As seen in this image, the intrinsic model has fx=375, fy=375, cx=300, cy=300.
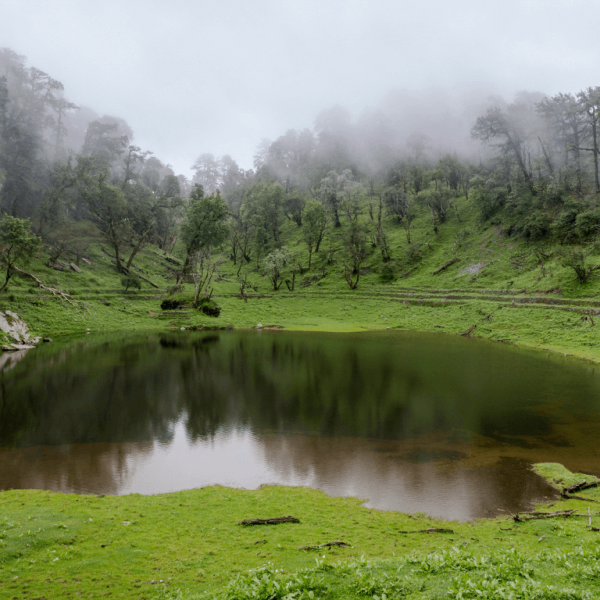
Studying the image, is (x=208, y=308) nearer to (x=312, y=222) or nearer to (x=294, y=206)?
(x=312, y=222)

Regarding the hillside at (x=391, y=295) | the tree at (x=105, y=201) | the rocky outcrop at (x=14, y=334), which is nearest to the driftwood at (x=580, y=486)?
the hillside at (x=391, y=295)

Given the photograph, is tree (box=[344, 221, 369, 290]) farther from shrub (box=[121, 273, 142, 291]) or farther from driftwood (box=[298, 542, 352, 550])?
driftwood (box=[298, 542, 352, 550])

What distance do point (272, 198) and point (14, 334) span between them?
7330cm

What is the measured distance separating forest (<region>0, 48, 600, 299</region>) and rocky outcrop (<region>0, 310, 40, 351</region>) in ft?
21.5

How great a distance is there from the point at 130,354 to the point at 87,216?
208 ft

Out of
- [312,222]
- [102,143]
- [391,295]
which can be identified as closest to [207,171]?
[102,143]

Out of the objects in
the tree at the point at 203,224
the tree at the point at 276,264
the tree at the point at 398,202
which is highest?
the tree at the point at 398,202

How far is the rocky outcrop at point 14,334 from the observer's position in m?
34.5

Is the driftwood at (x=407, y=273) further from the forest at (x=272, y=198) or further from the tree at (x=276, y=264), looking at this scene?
the tree at (x=276, y=264)

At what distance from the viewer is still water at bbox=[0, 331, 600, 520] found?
13.3 meters

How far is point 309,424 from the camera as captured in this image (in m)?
18.7

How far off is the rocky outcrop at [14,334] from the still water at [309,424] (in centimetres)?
370

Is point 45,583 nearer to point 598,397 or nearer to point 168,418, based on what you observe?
point 168,418

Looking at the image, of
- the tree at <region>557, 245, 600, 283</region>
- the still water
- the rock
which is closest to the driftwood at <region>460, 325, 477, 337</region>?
the still water
